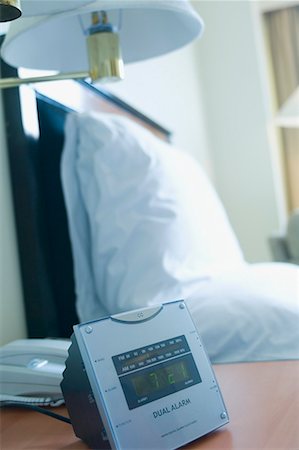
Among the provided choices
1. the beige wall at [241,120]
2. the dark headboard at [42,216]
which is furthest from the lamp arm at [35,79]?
the beige wall at [241,120]

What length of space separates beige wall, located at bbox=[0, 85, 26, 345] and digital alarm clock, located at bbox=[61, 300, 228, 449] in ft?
1.33

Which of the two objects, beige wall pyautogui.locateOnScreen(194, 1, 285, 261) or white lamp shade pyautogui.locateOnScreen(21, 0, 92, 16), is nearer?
white lamp shade pyautogui.locateOnScreen(21, 0, 92, 16)

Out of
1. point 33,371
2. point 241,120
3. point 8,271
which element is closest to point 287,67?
point 241,120

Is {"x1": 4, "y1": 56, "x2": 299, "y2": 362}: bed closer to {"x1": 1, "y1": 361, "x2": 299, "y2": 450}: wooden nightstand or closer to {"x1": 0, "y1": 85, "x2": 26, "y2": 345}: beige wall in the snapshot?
{"x1": 0, "y1": 85, "x2": 26, "y2": 345}: beige wall

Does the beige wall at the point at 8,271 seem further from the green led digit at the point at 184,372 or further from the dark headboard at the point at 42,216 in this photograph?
the green led digit at the point at 184,372

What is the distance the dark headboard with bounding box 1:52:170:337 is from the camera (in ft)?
3.25

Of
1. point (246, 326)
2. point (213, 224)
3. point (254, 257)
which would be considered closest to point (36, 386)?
point (246, 326)

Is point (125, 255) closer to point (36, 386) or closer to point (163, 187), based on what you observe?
point (163, 187)

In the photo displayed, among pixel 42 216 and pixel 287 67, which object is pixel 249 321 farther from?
pixel 287 67

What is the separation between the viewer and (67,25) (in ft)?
3.10

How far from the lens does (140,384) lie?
526 mm

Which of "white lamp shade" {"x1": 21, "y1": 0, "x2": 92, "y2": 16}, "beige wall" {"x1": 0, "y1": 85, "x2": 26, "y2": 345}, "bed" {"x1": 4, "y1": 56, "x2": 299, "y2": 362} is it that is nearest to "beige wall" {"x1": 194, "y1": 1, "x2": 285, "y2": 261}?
"bed" {"x1": 4, "y1": 56, "x2": 299, "y2": 362}

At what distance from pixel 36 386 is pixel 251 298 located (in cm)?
39

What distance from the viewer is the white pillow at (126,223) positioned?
1.03 metres
